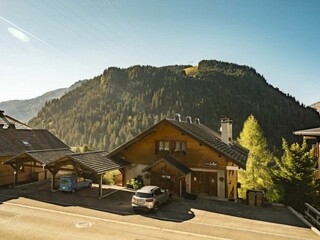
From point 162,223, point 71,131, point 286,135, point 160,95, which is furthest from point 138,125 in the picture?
point 162,223

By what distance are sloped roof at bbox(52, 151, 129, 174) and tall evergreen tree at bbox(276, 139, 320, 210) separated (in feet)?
53.3

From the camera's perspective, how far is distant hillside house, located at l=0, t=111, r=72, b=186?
27672 mm

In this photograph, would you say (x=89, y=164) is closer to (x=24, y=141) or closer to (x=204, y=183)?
(x=204, y=183)

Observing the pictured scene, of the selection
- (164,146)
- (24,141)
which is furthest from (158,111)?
(164,146)

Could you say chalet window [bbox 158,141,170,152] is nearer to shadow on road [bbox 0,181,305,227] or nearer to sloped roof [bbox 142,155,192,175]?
sloped roof [bbox 142,155,192,175]

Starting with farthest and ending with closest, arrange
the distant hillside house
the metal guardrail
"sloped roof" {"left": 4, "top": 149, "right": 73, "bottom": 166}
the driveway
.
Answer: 1. the distant hillside house
2. "sloped roof" {"left": 4, "top": 149, "right": 73, "bottom": 166}
3. the metal guardrail
4. the driveway

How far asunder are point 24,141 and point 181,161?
70.9 feet

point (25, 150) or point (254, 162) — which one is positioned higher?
A: point (25, 150)

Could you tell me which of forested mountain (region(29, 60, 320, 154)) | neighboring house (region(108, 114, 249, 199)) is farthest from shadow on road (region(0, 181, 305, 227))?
forested mountain (region(29, 60, 320, 154))

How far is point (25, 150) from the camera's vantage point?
3222 centimetres

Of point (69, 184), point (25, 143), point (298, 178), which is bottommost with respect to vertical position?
point (69, 184)

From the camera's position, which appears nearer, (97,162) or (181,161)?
(97,162)

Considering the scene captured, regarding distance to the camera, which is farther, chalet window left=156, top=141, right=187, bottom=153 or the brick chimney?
the brick chimney

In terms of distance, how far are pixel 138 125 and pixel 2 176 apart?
Answer: 5513 inches
